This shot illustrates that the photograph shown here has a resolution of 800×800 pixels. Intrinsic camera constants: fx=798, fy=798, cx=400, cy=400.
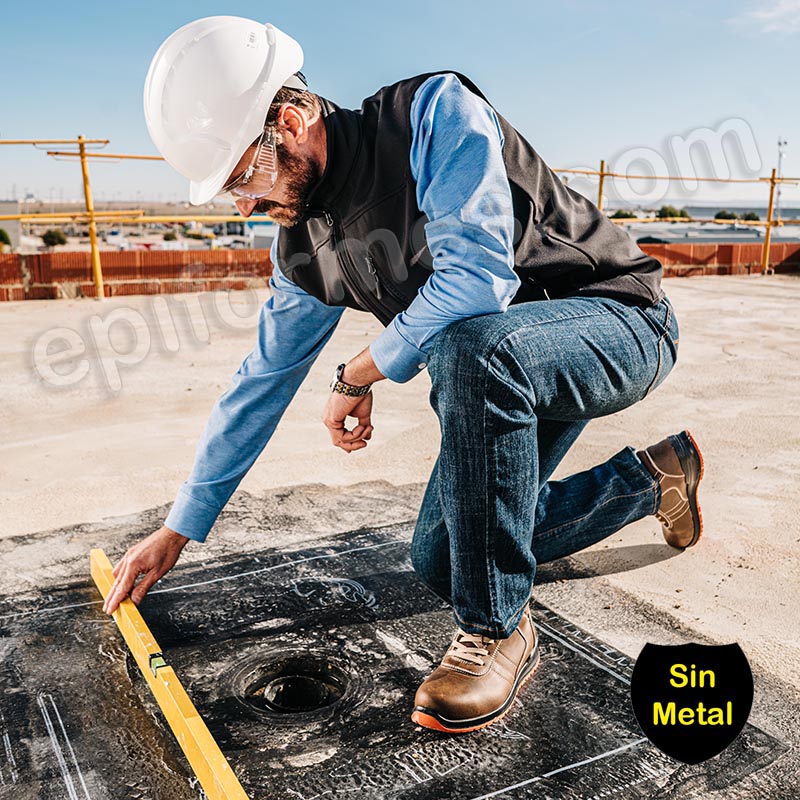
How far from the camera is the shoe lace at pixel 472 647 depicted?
135cm

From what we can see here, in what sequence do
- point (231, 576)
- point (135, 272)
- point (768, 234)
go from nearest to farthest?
point (231, 576) → point (135, 272) → point (768, 234)

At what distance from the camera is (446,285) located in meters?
1.32

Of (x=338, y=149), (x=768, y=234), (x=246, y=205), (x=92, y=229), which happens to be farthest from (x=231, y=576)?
(x=768, y=234)

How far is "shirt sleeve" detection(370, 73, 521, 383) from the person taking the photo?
1308 mm

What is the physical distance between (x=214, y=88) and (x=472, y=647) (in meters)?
1.07

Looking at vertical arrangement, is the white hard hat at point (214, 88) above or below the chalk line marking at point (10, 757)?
above

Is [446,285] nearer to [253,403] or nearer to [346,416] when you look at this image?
[346,416]

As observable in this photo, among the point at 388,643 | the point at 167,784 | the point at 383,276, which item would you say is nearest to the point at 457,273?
the point at 383,276

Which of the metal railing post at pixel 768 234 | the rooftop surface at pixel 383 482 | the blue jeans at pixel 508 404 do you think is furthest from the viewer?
the metal railing post at pixel 768 234

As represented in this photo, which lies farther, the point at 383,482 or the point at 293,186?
the point at 383,482

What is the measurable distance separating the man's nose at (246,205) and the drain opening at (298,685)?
0.85 m

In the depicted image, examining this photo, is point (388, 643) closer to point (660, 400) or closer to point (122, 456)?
point (122, 456)

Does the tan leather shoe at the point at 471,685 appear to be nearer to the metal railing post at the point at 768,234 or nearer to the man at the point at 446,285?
the man at the point at 446,285

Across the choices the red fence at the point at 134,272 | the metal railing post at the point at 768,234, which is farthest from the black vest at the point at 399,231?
the metal railing post at the point at 768,234
